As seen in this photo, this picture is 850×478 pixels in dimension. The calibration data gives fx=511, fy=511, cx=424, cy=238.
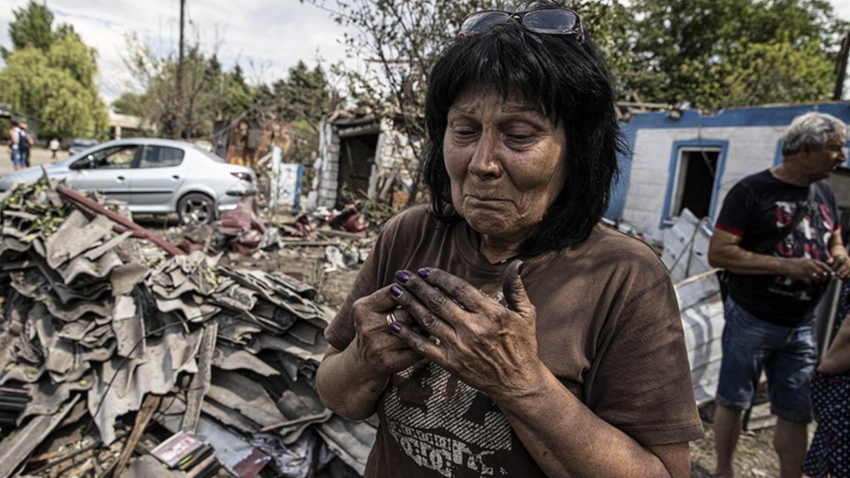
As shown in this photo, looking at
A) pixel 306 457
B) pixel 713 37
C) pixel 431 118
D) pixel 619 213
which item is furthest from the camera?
pixel 713 37

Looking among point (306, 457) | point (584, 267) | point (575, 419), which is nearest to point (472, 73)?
point (584, 267)

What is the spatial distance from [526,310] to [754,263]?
248cm

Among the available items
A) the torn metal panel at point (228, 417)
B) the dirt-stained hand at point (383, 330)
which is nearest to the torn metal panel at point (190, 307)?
the torn metal panel at point (228, 417)

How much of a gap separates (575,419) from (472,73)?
0.72m

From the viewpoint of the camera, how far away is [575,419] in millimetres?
938

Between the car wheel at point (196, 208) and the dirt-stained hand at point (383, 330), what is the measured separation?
32.9 feet

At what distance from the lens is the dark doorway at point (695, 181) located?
10.3 meters

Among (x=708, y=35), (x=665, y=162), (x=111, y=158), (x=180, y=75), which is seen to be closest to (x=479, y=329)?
(x=111, y=158)

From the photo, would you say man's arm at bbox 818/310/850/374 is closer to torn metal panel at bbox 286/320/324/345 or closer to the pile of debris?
the pile of debris

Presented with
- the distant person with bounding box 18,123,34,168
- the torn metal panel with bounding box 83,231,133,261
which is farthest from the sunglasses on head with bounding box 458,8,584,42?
the distant person with bounding box 18,123,34,168

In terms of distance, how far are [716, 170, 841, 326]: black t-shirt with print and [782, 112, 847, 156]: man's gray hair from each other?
0.64 feet

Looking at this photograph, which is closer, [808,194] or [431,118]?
[431,118]

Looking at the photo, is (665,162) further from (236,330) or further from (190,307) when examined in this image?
(190,307)

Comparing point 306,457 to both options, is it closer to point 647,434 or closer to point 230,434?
point 230,434
